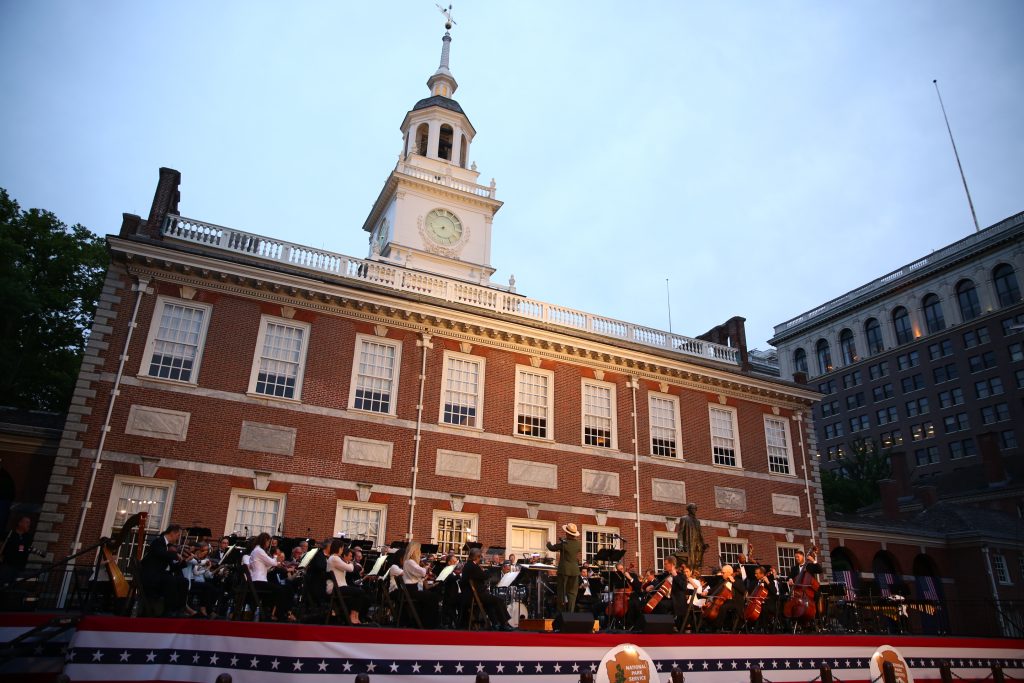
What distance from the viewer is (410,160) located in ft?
119

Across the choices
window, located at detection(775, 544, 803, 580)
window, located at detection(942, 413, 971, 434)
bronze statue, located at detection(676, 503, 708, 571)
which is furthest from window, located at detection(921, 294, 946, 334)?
bronze statue, located at detection(676, 503, 708, 571)

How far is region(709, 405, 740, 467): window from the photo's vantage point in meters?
25.3

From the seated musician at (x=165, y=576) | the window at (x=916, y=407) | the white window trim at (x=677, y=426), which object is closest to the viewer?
the seated musician at (x=165, y=576)

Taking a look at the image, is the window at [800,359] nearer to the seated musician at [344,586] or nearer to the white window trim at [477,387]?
the white window trim at [477,387]

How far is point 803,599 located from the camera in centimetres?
1576

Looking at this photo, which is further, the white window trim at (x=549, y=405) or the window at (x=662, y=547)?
the window at (x=662, y=547)

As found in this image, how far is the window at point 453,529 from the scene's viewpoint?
764 inches

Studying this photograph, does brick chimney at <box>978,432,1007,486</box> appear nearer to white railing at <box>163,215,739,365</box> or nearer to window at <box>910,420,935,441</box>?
window at <box>910,420,935,441</box>

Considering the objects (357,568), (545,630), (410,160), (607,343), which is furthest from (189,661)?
(410,160)

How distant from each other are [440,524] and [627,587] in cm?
627

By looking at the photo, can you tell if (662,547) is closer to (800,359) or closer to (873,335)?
(873,335)

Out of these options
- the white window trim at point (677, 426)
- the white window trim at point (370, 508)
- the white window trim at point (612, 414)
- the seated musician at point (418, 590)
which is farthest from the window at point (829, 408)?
the seated musician at point (418, 590)

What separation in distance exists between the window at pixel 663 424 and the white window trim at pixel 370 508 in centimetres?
990

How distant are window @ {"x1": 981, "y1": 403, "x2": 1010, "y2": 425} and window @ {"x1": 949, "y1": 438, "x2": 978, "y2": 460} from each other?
2174 millimetres
